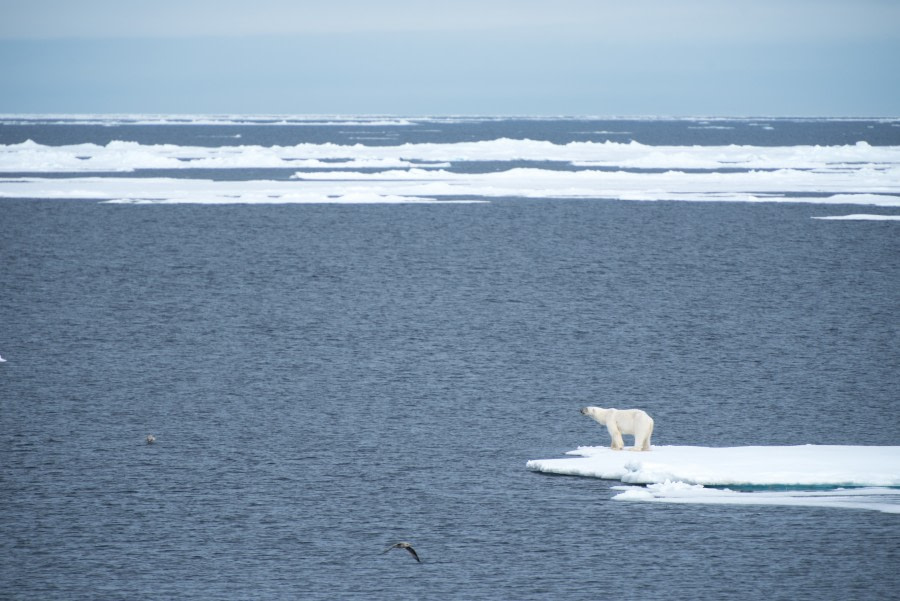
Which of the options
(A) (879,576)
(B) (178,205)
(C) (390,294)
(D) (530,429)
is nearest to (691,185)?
(B) (178,205)

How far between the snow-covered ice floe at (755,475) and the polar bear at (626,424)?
13 centimetres

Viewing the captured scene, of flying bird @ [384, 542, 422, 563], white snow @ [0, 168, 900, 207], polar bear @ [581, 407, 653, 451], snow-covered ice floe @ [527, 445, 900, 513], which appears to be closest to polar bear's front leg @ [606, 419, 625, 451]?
polar bear @ [581, 407, 653, 451]

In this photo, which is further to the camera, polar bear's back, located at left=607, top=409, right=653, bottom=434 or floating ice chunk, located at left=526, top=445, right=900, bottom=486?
polar bear's back, located at left=607, top=409, right=653, bottom=434

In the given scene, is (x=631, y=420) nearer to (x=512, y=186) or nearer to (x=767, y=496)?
(x=767, y=496)

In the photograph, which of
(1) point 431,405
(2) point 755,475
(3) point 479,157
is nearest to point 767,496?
(2) point 755,475

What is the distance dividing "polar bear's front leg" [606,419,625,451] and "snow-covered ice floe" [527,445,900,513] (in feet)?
0.70

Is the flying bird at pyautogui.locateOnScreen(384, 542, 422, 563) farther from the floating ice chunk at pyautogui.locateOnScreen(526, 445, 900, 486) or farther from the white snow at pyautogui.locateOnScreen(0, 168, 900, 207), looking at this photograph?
the white snow at pyautogui.locateOnScreen(0, 168, 900, 207)

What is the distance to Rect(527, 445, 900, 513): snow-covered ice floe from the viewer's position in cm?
923

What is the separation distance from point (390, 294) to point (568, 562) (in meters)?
13.9

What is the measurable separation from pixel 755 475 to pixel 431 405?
4.13 metres

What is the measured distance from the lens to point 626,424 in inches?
411

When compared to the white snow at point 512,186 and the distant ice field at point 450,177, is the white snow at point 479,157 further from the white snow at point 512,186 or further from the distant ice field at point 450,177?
the white snow at point 512,186

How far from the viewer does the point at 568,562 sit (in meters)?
8.21

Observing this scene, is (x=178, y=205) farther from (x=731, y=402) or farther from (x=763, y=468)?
(x=763, y=468)
